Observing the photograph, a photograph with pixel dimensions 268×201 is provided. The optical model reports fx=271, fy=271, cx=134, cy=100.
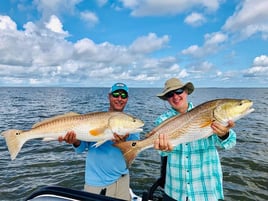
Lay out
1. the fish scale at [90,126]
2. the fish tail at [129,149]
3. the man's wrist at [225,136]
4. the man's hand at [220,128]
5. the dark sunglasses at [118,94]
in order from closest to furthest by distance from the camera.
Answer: the man's hand at [220,128]
the man's wrist at [225,136]
the fish tail at [129,149]
the fish scale at [90,126]
the dark sunglasses at [118,94]

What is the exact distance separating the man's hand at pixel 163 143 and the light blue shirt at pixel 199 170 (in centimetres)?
23

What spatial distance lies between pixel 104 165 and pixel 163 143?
125cm

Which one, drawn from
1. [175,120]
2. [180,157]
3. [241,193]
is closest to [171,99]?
[175,120]

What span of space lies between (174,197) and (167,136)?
931mm

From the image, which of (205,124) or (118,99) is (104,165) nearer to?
(118,99)

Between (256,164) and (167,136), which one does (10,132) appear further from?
(256,164)

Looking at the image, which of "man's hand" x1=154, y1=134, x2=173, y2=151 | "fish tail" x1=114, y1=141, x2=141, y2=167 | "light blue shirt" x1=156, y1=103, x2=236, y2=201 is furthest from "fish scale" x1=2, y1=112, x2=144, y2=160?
"light blue shirt" x1=156, y1=103, x2=236, y2=201

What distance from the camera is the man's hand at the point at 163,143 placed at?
3.95 meters

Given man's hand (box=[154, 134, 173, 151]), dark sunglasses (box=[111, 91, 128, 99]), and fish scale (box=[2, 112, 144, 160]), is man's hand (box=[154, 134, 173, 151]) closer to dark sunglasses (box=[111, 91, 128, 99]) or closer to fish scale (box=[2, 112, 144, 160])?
fish scale (box=[2, 112, 144, 160])

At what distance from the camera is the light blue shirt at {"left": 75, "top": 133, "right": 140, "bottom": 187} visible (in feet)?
15.2

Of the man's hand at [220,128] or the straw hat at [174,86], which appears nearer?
the man's hand at [220,128]

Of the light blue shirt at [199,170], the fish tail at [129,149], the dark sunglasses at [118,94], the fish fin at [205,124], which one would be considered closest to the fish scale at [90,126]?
the dark sunglasses at [118,94]

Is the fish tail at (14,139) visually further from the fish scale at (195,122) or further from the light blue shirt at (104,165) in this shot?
the fish scale at (195,122)

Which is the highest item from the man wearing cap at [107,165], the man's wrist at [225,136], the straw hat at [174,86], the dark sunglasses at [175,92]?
the straw hat at [174,86]
